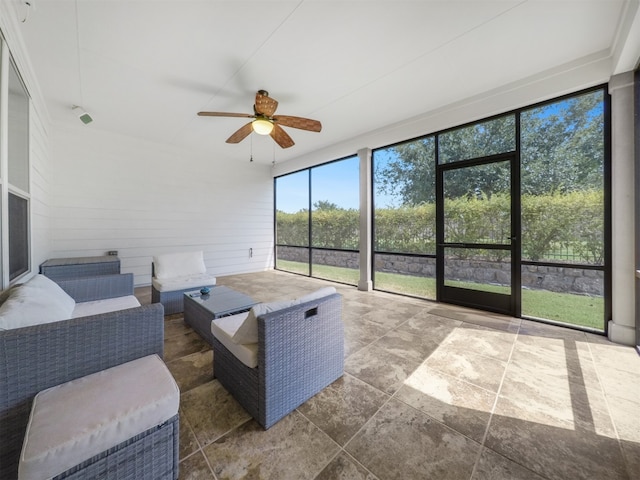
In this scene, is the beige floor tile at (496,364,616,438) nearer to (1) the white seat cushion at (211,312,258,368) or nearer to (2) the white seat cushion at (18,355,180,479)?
(1) the white seat cushion at (211,312,258,368)

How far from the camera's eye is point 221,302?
113 inches

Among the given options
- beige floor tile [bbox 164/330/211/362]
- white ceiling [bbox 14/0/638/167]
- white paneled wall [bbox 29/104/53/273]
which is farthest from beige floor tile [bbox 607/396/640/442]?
white paneled wall [bbox 29/104/53/273]

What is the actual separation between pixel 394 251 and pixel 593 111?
303cm

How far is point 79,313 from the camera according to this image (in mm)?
2256

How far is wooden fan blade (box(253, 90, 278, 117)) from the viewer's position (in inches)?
115

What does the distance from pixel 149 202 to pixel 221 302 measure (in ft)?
12.1

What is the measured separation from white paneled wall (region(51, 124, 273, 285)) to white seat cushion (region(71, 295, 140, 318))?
269 centimetres

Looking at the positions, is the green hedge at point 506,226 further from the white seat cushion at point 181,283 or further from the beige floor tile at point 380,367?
the white seat cushion at point 181,283

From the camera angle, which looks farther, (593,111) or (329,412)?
(593,111)

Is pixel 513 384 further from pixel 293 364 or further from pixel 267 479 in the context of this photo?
pixel 267 479

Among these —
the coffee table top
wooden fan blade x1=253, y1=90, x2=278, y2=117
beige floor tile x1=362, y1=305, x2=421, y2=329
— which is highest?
wooden fan blade x1=253, y1=90, x2=278, y2=117

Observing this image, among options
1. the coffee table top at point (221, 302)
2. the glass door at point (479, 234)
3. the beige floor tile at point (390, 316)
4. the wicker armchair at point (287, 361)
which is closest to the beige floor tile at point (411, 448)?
the wicker armchair at point (287, 361)

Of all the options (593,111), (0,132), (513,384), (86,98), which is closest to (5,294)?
(0,132)

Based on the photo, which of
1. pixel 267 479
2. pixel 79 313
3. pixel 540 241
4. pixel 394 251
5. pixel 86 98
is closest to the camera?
pixel 267 479
